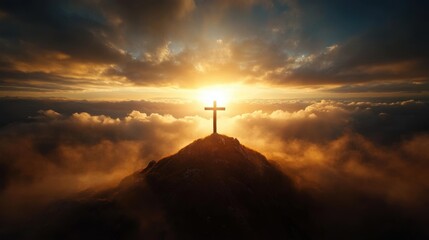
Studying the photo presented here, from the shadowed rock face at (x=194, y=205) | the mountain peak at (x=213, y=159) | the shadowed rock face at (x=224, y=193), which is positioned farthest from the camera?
the mountain peak at (x=213, y=159)

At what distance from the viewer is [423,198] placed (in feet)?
302

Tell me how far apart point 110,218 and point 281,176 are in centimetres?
3427

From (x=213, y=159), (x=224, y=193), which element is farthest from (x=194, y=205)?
(x=213, y=159)

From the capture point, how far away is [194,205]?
37.6m

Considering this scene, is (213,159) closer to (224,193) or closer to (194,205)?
(224,193)

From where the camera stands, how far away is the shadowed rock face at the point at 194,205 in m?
34.8

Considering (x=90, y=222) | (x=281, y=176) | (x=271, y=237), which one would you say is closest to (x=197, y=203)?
(x=271, y=237)

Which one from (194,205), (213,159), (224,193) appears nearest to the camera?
(194,205)

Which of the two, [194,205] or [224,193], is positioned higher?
[224,193]

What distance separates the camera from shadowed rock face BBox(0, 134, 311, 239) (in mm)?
34812

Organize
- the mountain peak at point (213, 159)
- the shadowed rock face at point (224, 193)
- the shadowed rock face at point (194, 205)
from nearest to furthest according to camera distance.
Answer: the shadowed rock face at point (194, 205) < the shadowed rock face at point (224, 193) < the mountain peak at point (213, 159)

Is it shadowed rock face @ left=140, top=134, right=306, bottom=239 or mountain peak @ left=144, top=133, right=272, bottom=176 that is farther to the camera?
mountain peak @ left=144, top=133, right=272, bottom=176


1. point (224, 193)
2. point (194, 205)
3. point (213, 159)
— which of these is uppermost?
point (213, 159)

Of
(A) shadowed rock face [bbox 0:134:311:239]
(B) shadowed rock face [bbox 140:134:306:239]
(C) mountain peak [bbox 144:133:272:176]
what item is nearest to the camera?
(A) shadowed rock face [bbox 0:134:311:239]
